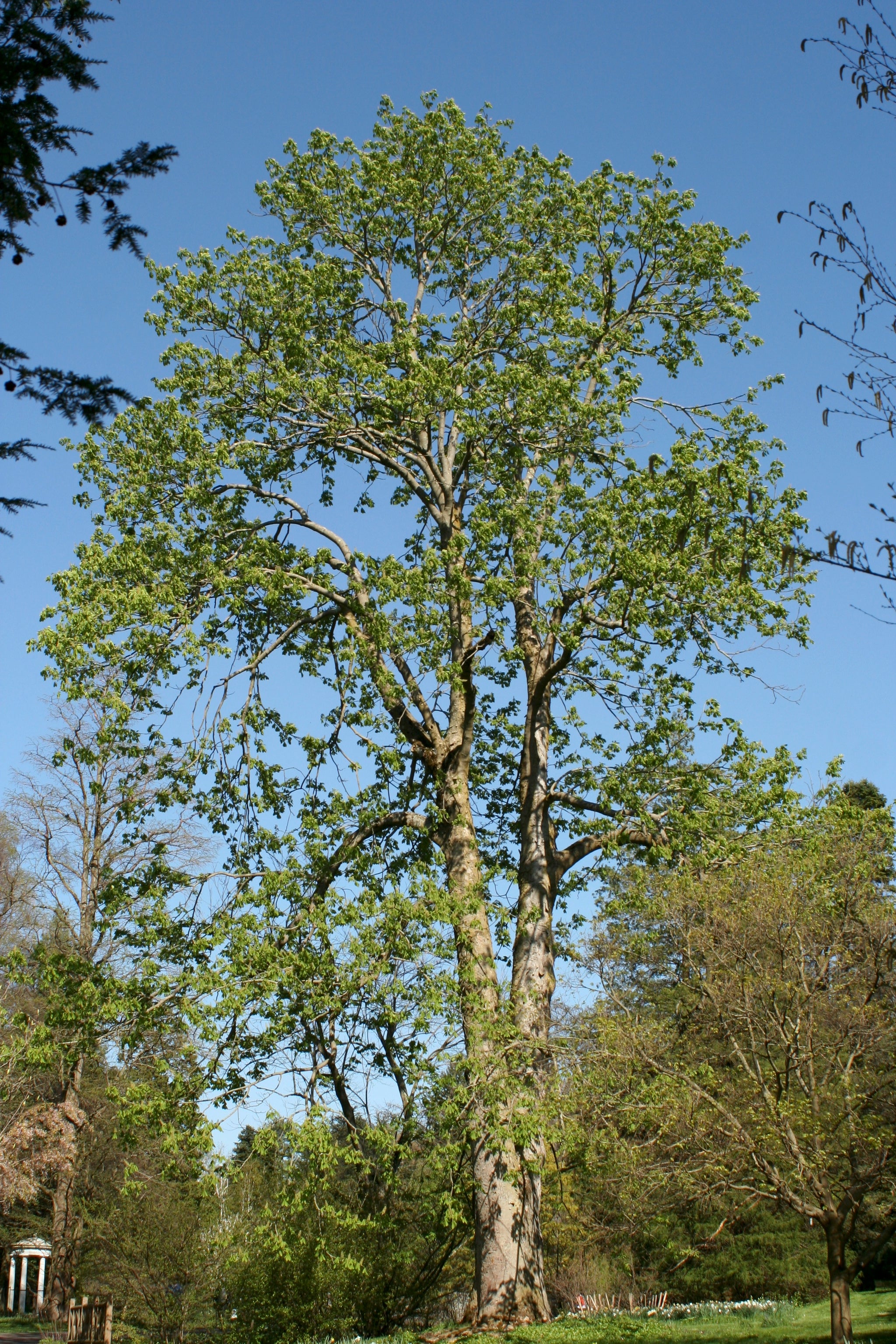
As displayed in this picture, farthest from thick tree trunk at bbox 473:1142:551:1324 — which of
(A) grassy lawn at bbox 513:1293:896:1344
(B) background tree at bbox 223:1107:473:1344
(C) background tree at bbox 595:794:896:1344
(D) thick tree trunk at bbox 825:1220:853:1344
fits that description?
(D) thick tree trunk at bbox 825:1220:853:1344

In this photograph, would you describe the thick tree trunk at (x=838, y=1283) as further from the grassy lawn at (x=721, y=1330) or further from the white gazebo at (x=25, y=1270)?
the white gazebo at (x=25, y=1270)

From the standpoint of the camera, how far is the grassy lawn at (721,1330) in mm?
10289

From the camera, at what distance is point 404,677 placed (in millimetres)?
13773

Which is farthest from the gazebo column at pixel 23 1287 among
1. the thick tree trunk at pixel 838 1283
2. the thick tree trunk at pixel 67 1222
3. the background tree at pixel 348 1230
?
the thick tree trunk at pixel 838 1283

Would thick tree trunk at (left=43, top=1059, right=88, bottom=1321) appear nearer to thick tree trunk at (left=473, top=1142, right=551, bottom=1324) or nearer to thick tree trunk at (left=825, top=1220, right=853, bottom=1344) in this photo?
thick tree trunk at (left=473, top=1142, right=551, bottom=1324)

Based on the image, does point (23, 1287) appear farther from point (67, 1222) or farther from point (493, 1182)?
point (493, 1182)

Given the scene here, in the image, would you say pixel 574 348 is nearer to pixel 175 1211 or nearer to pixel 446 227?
pixel 446 227

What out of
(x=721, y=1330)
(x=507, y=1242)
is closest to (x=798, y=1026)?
(x=507, y=1242)

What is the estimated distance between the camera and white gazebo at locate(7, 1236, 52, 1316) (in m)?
35.0

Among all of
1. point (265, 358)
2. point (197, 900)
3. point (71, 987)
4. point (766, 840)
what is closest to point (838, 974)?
point (766, 840)

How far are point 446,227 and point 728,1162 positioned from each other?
13.3 m

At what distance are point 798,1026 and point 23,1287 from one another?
33.9m

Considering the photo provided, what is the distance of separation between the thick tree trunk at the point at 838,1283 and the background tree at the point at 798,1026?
0.07 feet

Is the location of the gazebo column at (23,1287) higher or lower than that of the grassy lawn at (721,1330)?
lower
